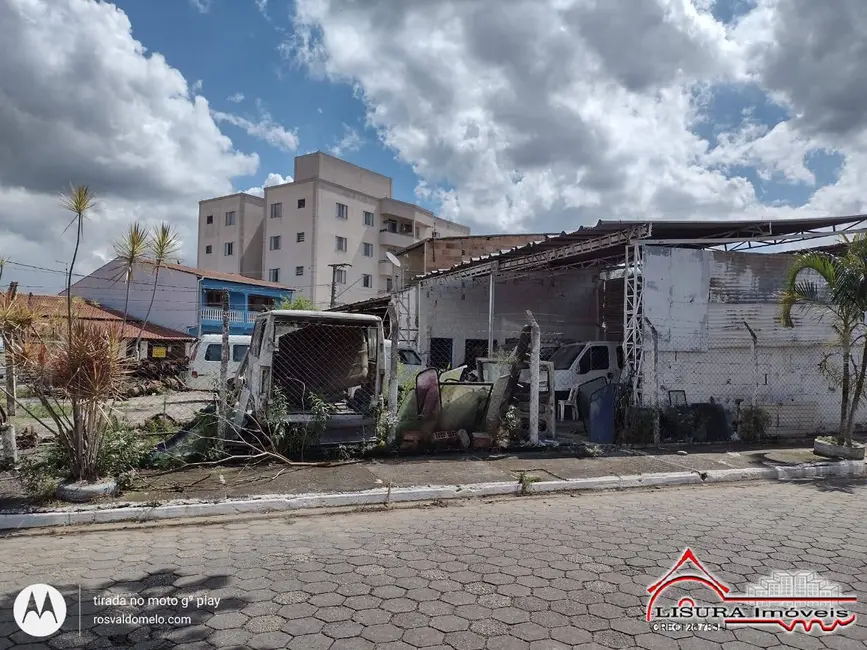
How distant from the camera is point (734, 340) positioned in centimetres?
1080

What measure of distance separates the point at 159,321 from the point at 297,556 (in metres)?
31.7

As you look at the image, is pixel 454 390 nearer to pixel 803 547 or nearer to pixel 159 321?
pixel 803 547

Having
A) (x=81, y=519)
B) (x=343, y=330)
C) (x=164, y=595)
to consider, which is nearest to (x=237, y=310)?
(x=343, y=330)

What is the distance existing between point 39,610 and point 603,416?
822 centimetres

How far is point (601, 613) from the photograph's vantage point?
3.40 m

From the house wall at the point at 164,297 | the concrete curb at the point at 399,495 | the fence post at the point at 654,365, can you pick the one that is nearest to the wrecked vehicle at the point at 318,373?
the concrete curb at the point at 399,495

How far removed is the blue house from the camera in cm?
3061

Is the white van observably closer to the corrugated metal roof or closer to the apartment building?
the corrugated metal roof

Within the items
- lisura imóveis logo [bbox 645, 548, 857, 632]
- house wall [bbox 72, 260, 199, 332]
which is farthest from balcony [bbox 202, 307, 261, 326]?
lisura imóveis logo [bbox 645, 548, 857, 632]

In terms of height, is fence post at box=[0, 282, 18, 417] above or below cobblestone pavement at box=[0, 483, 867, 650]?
above

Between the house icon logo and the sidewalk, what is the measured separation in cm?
189

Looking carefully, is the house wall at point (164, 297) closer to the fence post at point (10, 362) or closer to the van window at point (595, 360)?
the van window at point (595, 360)

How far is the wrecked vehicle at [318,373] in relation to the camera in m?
7.14

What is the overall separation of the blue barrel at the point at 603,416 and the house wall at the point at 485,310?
278 inches
